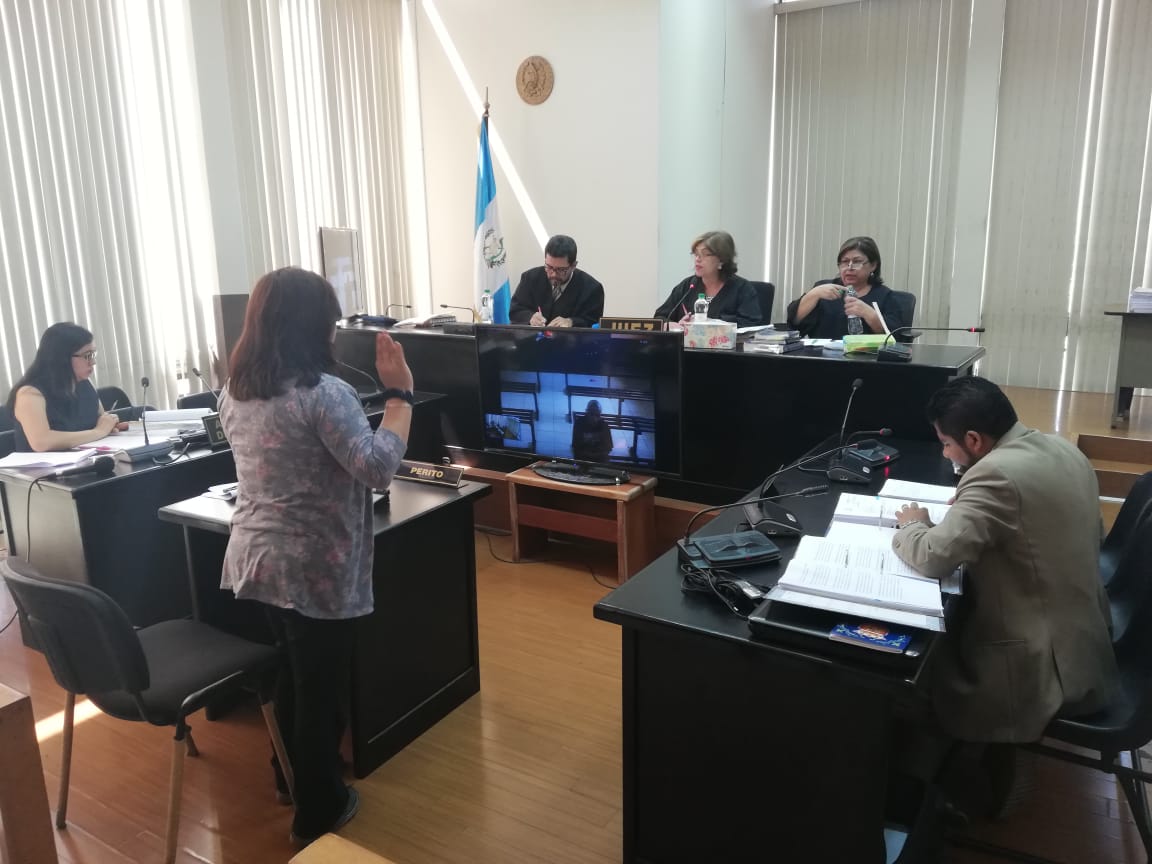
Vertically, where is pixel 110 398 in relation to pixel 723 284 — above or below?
below

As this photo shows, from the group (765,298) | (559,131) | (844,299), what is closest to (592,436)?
(844,299)

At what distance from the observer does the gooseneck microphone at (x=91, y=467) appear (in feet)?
8.84

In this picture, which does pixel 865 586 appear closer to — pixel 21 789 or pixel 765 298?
pixel 21 789

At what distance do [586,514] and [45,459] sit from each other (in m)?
2.07

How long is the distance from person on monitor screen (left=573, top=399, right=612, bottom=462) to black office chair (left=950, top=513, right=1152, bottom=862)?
192 centimetres

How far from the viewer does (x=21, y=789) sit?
1.44 metres

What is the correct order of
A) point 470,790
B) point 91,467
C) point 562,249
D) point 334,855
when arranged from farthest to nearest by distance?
point 562,249, point 91,467, point 470,790, point 334,855

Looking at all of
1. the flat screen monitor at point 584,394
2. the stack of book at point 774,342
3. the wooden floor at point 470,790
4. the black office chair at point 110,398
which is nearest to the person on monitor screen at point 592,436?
the flat screen monitor at point 584,394

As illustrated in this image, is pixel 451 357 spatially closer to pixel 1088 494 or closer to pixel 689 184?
pixel 689 184

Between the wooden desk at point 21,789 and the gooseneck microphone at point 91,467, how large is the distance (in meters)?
1.43

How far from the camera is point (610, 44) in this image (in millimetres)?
5426

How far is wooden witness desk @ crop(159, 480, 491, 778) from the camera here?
2270 millimetres

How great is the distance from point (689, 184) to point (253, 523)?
14.9 feet

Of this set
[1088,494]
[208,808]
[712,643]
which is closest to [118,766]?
[208,808]
